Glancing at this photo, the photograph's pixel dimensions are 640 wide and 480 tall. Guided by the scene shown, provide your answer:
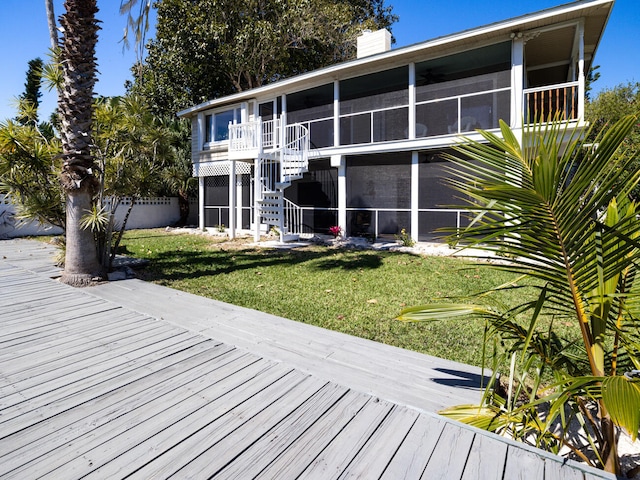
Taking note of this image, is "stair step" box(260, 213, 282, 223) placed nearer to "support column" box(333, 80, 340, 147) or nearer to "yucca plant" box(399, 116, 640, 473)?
"support column" box(333, 80, 340, 147)

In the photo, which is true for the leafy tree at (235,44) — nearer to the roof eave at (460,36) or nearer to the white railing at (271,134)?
the white railing at (271,134)

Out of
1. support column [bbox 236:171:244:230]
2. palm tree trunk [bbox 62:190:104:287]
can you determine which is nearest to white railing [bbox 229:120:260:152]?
support column [bbox 236:171:244:230]

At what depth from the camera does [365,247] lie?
11.3m

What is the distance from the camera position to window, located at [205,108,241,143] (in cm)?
1622

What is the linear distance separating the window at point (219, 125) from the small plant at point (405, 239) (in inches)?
354

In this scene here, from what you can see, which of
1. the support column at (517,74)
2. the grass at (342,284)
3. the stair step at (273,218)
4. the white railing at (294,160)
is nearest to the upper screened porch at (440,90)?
the support column at (517,74)

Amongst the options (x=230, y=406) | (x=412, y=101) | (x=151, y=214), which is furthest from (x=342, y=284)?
(x=151, y=214)

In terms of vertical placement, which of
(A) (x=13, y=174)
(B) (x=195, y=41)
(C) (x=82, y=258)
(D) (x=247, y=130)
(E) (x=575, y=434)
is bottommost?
(E) (x=575, y=434)

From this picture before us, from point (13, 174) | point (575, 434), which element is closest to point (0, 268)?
point (13, 174)

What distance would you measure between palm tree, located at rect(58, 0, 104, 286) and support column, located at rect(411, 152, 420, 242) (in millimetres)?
8409

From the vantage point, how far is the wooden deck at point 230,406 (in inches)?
76.6

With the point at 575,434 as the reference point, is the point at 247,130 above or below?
above

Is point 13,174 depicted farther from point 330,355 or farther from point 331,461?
point 331,461

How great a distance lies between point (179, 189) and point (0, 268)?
11.8 m
